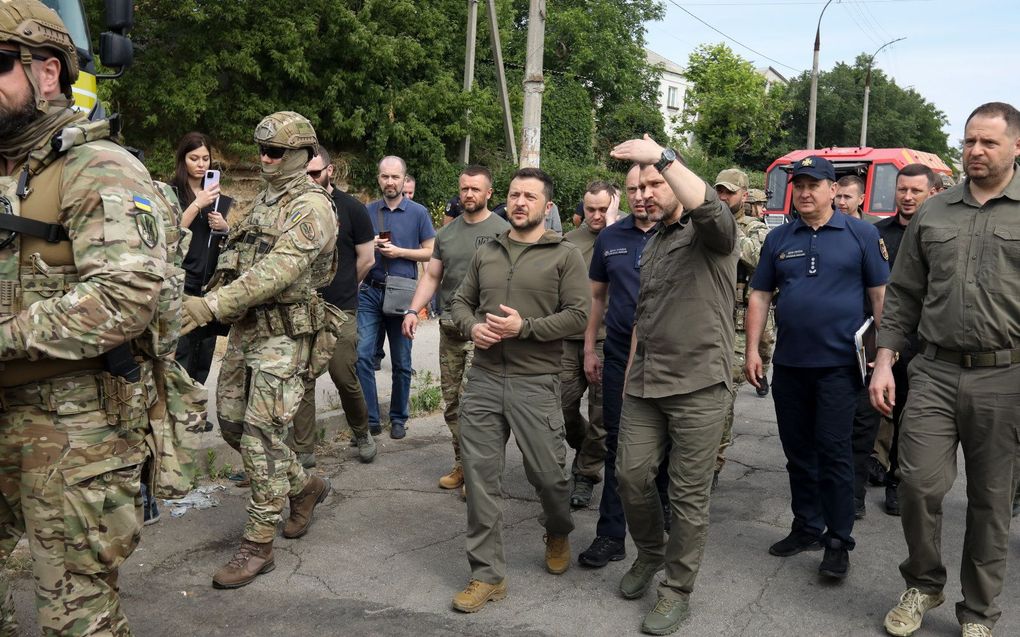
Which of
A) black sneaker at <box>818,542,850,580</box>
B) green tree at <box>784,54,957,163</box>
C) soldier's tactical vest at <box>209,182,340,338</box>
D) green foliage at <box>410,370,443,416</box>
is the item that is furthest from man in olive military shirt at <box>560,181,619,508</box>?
green tree at <box>784,54,957,163</box>

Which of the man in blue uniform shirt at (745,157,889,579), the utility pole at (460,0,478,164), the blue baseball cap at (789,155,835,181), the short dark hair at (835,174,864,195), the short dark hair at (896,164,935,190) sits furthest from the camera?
the utility pole at (460,0,478,164)

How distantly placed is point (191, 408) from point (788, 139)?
55251mm

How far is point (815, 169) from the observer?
4.79 m

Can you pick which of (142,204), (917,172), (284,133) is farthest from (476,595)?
(917,172)

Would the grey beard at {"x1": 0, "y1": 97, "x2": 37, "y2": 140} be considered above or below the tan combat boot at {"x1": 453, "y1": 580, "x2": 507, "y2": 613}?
above

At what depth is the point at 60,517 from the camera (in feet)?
9.10

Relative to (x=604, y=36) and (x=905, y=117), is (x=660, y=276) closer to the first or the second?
(x=604, y=36)

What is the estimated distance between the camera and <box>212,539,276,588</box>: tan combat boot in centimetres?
438

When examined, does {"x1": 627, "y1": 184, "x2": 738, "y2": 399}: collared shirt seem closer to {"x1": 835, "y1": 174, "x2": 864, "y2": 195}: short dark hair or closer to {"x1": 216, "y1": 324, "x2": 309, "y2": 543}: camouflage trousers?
{"x1": 216, "y1": 324, "x2": 309, "y2": 543}: camouflage trousers

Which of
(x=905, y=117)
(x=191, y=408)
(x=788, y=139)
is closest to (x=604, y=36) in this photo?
(x=788, y=139)

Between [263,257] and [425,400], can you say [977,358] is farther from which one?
[425,400]

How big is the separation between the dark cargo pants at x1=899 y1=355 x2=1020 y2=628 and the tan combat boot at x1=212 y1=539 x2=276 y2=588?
9.77ft

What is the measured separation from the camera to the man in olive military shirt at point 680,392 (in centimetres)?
409

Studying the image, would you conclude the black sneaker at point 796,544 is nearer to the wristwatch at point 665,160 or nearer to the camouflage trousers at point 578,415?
the camouflage trousers at point 578,415
